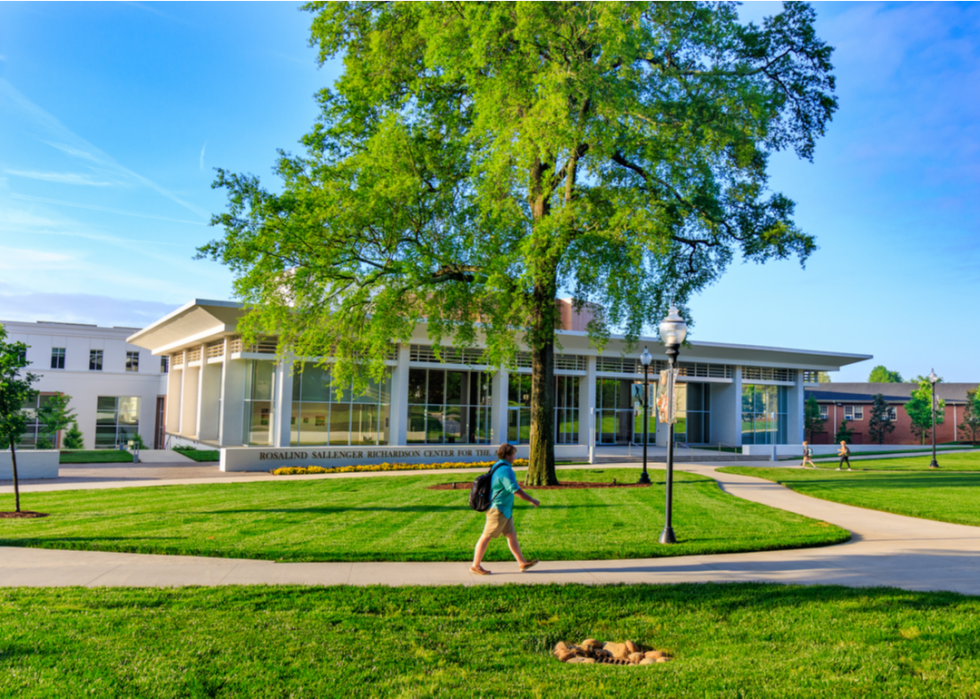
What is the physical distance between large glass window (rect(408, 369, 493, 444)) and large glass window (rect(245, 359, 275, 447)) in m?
6.20

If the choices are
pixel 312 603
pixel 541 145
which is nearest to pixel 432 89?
pixel 541 145

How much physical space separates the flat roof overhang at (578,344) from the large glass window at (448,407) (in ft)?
7.36

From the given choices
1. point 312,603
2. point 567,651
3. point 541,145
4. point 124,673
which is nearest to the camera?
point 124,673

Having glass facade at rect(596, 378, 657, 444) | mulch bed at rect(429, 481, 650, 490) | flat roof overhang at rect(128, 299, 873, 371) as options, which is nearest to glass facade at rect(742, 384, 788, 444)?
flat roof overhang at rect(128, 299, 873, 371)

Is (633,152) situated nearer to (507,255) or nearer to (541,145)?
(541,145)

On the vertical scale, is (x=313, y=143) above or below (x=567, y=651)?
above

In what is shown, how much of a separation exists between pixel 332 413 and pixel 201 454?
19.0 ft

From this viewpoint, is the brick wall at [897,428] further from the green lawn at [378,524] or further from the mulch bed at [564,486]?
the green lawn at [378,524]

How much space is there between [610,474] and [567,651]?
1612cm

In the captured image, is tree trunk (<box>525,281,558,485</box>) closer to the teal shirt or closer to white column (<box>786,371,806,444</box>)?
the teal shirt

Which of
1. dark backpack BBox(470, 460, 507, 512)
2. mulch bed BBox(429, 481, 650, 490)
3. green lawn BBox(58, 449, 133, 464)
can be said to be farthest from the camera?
green lawn BBox(58, 449, 133, 464)

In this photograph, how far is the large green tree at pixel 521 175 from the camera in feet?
46.7

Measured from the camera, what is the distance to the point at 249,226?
1562 cm

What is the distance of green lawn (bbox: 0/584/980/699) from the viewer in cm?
493
